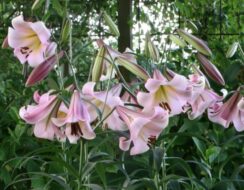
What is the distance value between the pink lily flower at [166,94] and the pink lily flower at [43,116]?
0.16m

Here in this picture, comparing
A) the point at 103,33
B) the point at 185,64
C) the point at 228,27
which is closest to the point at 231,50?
the point at 185,64

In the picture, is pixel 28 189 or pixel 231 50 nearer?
pixel 231 50

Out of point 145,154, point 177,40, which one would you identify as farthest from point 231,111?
point 145,154

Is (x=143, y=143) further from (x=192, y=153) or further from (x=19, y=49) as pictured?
(x=192, y=153)

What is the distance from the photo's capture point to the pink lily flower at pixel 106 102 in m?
1.04

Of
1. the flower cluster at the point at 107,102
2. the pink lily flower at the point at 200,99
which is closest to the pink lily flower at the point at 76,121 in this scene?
the flower cluster at the point at 107,102

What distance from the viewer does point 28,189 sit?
2062 mm

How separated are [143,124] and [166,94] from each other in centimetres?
9

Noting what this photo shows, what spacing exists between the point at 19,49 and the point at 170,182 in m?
0.53

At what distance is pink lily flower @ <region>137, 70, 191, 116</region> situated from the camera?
1013 mm

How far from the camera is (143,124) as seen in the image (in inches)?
38.7

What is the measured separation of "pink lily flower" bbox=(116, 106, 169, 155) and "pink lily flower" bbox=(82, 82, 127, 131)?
0.08 ft

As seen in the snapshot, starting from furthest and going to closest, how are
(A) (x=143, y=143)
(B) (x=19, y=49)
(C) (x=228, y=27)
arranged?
(C) (x=228, y=27), (B) (x=19, y=49), (A) (x=143, y=143)

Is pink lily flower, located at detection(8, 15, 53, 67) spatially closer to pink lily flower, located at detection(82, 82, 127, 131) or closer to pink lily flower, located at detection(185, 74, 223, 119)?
pink lily flower, located at detection(82, 82, 127, 131)
